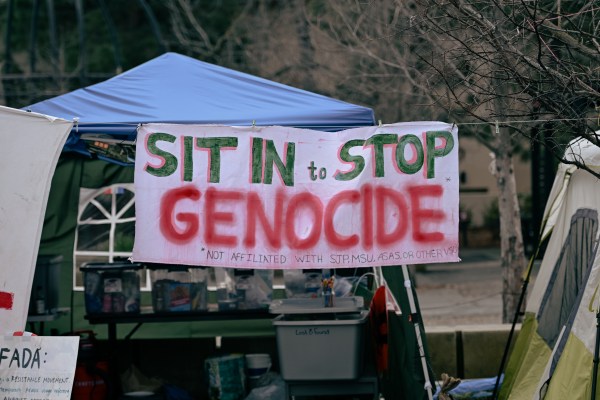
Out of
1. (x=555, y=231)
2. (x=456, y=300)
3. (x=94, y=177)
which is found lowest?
(x=456, y=300)

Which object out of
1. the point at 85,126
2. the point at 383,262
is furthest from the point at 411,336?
the point at 85,126

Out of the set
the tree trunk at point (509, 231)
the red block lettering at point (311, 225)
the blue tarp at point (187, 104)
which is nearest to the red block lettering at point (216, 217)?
the red block lettering at point (311, 225)

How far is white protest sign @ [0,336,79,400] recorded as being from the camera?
6070 millimetres

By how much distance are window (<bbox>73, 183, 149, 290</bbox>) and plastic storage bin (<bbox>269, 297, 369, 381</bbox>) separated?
3.95 m

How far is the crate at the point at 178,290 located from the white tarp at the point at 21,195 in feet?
7.67

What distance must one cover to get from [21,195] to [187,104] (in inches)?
80.5

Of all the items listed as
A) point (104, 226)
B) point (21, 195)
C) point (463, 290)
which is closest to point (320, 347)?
point (21, 195)

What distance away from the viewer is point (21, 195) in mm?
6707

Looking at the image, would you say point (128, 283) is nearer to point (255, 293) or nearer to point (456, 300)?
point (255, 293)

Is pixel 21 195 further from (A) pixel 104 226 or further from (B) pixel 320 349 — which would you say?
(A) pixel 104 226

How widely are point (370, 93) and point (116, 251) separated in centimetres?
496

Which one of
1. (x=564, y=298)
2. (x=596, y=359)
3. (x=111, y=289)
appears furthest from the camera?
(x=111, y=289)

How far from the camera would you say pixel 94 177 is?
433 inches

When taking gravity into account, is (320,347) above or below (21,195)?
below
